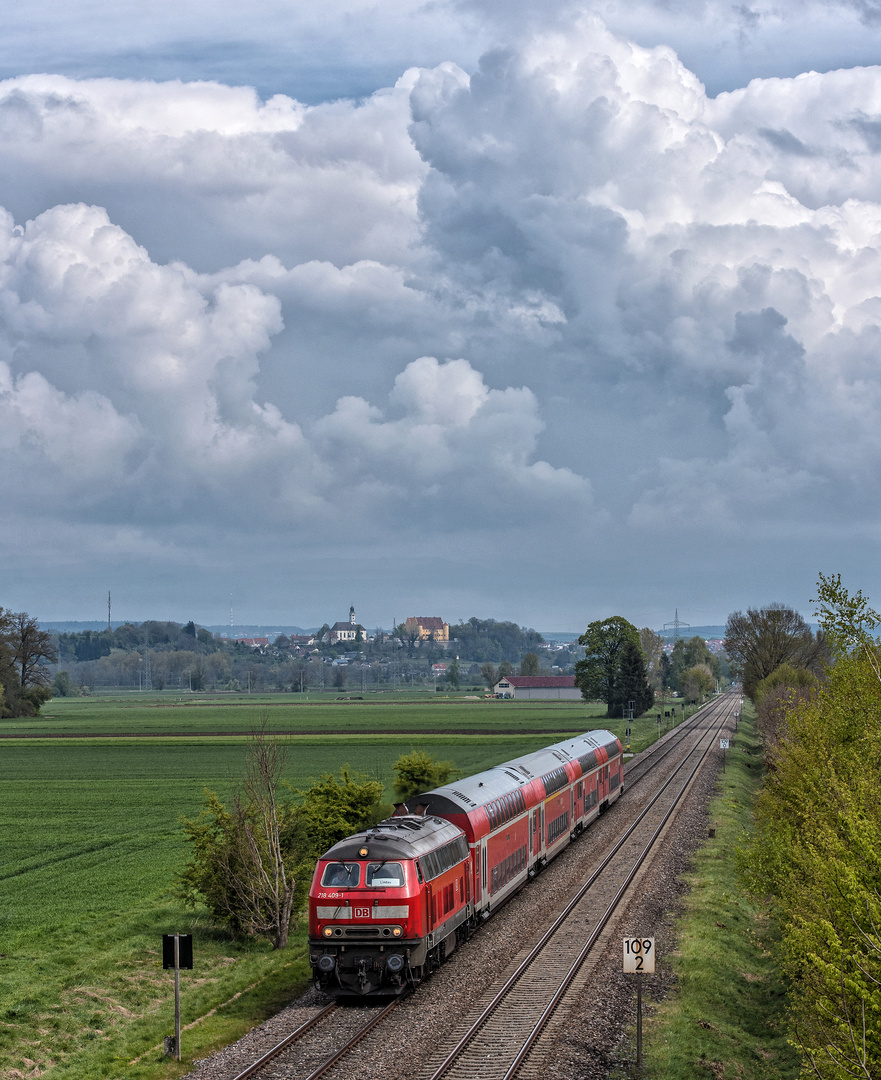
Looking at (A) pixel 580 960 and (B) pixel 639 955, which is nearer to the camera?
(B) pixel 639 955

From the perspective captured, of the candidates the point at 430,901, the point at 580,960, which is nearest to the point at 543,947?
the point at 580,960

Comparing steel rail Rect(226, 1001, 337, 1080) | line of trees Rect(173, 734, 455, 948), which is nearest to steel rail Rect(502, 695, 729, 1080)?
steel rail Rect(226, 1001, 337, 1080)

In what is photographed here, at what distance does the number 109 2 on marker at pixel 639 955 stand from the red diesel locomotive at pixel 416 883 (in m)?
5.18

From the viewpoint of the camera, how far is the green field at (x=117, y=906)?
22859 millimetres

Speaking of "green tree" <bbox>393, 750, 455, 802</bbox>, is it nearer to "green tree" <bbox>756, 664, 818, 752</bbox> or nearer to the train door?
"green tree" <bbox>756, 664, 818, 752</bbox>

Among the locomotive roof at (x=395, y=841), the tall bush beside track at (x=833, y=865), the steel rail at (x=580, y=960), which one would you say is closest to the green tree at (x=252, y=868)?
the locomotive roof at (x=395, y=841)

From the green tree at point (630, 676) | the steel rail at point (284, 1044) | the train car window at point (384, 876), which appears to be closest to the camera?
the steel rail at point (284, 1044)

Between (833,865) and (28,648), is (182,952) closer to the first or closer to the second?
(833,865)

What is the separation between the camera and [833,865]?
56.5 feet

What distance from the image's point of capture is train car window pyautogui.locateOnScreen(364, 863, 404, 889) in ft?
78.7

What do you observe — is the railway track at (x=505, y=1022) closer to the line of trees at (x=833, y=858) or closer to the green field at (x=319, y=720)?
the line of trees at (x=833, y=858)

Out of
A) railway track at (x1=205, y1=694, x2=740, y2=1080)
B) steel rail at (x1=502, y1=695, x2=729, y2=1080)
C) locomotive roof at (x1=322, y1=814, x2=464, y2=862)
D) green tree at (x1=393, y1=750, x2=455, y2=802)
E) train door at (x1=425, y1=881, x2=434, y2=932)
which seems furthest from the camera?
A: green tree at (x1=393, y1=750, x2=455, y2=802)

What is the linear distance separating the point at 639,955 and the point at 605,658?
400 feet

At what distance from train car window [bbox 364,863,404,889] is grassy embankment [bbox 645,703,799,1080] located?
243 inches
